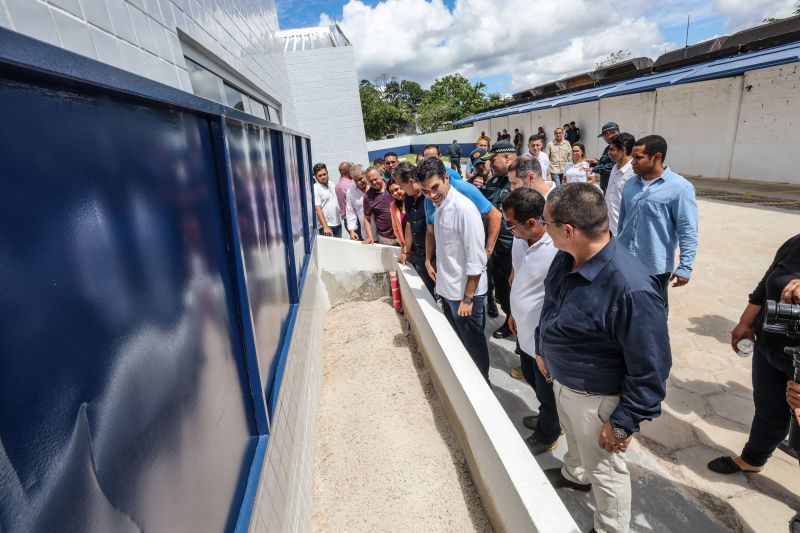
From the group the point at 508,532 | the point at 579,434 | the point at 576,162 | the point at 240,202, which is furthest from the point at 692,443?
the point at 576,162

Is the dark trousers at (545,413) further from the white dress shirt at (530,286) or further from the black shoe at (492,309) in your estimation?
the black shoe at (492,309)

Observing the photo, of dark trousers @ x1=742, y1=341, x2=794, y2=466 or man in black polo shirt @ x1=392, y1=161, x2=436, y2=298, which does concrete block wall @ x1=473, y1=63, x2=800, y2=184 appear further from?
dark trousers @ x1=742, y1=341, x2=794, y2=466

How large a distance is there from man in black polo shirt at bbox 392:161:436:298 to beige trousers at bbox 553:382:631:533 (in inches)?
88.9

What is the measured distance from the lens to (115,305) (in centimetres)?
76

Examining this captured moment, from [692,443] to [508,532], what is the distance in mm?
1618

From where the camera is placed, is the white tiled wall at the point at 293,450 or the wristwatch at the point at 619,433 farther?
the wristwatch at the point at 619,433

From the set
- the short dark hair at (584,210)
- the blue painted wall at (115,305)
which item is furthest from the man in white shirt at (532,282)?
the blue painted wall at (115,305)

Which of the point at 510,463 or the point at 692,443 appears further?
the point at 692,443

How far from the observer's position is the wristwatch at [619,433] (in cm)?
180

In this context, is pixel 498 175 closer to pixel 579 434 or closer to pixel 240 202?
pixel 579 434

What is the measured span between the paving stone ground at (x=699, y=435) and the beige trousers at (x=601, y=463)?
1.31 feet

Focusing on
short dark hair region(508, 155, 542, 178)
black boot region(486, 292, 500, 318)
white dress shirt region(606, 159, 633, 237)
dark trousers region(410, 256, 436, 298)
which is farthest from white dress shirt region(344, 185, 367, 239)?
white dress shirt region(606, 159, 633, 237)

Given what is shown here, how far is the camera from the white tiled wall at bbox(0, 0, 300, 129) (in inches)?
48.5

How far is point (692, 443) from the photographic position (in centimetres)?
279
